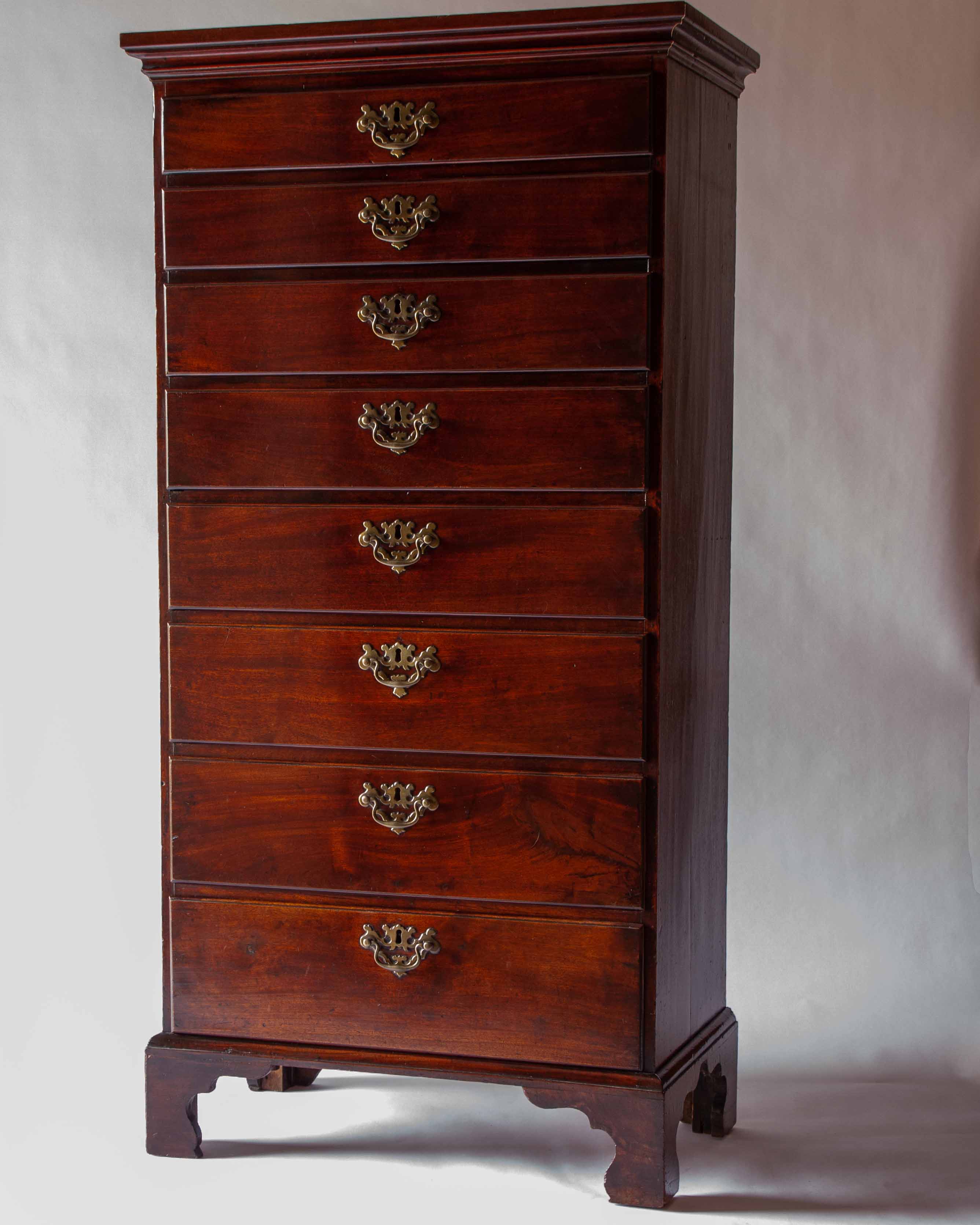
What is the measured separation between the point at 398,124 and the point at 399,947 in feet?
3.61

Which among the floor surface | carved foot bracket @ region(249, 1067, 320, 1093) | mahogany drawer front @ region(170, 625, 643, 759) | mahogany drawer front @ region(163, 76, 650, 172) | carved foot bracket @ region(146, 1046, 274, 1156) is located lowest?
the floor surface

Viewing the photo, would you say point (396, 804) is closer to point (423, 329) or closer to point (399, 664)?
point (399, 664)

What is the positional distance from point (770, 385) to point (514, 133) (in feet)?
3.24

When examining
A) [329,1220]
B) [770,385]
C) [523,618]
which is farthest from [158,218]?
[329,1220]

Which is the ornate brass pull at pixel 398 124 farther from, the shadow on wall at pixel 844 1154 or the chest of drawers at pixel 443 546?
the shadow on wall at pixel 844 1154

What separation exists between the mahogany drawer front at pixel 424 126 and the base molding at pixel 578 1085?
1.21 metres

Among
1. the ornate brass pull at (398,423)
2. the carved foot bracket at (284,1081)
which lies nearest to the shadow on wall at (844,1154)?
the carved foot bracket at (284,1081)

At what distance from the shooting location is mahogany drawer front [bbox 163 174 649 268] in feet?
7.59

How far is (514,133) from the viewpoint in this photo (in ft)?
7.66

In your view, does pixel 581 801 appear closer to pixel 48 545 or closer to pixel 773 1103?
pixel 773 1103

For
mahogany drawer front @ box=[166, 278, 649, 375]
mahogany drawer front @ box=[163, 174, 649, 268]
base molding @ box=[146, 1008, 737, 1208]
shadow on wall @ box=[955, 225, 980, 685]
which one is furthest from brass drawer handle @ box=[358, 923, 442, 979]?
shadow on wall @ box=[955, 225, 980, 685]

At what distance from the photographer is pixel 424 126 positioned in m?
2.36

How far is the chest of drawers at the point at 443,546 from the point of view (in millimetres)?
2330

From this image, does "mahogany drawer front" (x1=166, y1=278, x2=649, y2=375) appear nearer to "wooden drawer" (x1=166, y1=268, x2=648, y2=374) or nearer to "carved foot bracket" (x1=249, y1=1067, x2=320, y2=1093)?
"wooden drawer" (x1=166, y1=268, x2=648, y2=374)
